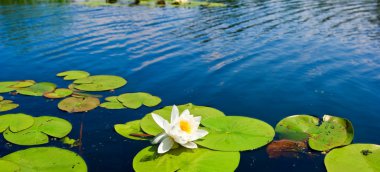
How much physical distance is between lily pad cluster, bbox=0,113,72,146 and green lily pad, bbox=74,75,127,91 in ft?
5.56

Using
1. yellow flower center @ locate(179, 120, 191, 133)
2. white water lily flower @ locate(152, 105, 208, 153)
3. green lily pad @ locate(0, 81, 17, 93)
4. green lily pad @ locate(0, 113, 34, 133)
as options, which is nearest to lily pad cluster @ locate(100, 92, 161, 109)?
green lily pad @ locate(0, 113, 34, 133)

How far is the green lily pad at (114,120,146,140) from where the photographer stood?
5.10 meters

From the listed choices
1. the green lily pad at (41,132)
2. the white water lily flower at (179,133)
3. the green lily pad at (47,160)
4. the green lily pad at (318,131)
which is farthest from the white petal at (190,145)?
the green lily pad at (41,132)

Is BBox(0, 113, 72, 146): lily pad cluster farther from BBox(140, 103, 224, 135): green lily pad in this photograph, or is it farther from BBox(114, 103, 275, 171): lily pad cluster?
BBox(140, 103, 224, 135): green lily pad

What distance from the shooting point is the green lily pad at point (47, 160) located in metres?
4.12

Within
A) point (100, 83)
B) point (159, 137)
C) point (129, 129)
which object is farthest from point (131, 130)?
point (100, 83)

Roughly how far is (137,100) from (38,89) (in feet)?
7.54

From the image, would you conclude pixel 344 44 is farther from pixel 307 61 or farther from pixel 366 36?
pixel 307 61

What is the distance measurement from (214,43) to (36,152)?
793cm

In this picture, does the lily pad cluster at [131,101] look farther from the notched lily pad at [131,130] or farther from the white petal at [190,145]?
the white petal at [190,145]

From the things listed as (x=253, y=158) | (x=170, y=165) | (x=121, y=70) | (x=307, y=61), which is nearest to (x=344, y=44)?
(x=307, y=61)

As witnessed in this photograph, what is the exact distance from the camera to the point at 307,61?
9.52 m

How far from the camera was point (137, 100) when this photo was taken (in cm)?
650

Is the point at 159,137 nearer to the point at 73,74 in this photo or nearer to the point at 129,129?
the point at 129,129
